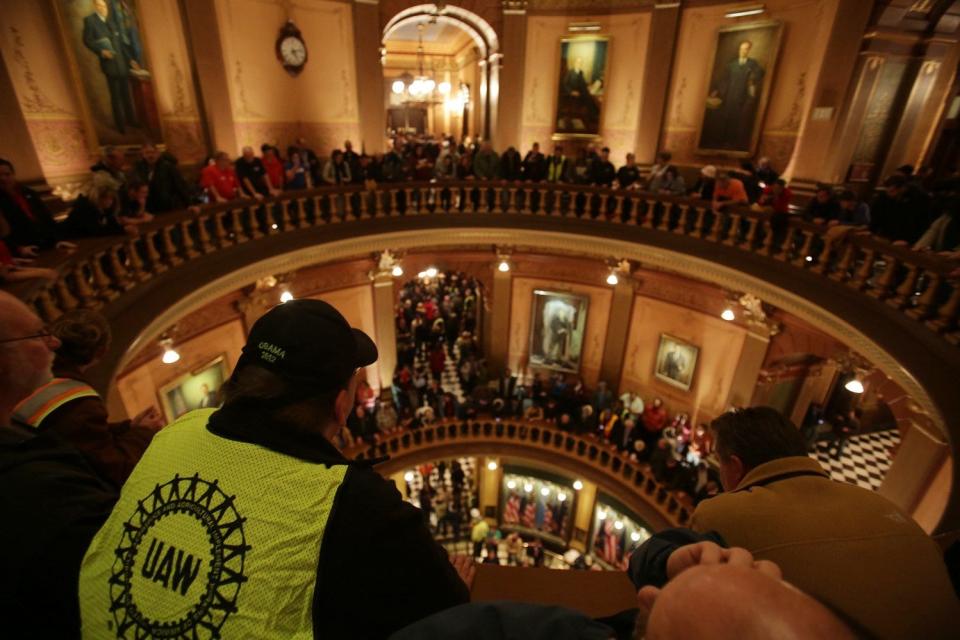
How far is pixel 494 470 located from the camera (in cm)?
1300

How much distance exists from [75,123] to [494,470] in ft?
36.9

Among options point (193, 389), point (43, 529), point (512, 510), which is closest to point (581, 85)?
point (193, 389)

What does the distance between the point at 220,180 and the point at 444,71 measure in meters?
16.4

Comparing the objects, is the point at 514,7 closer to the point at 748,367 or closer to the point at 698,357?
the point at 698,357

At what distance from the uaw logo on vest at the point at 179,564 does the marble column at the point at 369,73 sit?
10942 millimetres

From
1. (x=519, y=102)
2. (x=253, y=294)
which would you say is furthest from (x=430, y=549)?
(x=519, y=102)

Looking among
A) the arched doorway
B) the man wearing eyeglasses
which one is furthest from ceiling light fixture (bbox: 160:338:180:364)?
the arched doorway

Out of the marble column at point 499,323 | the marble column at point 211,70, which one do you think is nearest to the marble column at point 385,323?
the marble column at point 499,323

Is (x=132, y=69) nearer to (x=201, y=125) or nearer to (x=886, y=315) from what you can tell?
(x=201, y=125)

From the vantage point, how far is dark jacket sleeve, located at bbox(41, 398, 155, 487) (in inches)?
81.9

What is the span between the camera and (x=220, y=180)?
24.5 feet

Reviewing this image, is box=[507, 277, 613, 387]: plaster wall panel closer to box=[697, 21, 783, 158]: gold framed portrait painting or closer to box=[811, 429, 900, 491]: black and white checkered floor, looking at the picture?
box=[697, 21, 783, 158]: gold framed portrait painting

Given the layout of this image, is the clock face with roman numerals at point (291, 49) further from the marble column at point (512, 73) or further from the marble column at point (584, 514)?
the marble column at point (584, 514)

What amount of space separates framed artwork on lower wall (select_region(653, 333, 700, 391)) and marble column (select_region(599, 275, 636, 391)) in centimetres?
93
